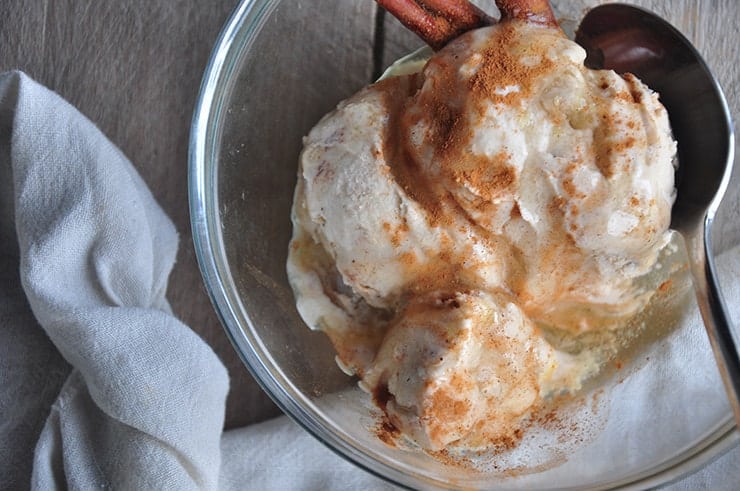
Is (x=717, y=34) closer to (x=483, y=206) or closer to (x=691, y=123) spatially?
(x=691, y=123)

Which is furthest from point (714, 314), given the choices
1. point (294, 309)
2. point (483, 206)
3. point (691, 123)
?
point (294, 309)

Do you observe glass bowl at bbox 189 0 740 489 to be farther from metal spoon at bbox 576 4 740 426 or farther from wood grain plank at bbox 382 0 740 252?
wood grain plank at bbox 382 0 740 252

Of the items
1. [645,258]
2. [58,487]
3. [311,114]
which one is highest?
[311,114]

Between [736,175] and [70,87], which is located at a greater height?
[70,87]

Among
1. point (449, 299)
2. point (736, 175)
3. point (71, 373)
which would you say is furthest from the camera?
point (71, 373)

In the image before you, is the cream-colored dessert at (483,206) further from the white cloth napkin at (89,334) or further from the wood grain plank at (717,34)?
the white cloth napkin at (89,334)

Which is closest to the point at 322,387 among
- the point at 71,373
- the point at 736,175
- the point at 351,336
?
the point at 351,336

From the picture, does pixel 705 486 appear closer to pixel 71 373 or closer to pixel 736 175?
pixel 736 175
